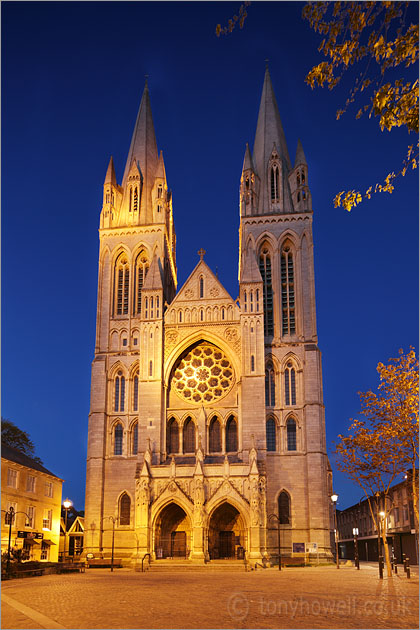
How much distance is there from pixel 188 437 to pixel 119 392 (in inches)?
281

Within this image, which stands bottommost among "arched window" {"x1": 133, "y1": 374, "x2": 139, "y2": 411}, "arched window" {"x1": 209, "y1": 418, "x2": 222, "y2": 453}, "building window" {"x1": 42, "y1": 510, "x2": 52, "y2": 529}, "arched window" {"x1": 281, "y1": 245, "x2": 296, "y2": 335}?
"building window" {"x1": 42, "y1": 510, "x2": 52, "y2": 529}

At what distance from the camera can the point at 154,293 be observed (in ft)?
177

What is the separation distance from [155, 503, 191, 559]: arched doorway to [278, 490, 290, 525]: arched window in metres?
6.90

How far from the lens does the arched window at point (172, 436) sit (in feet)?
171

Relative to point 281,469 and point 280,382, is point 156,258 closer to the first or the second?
point 280,382

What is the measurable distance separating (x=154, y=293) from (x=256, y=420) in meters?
13.3

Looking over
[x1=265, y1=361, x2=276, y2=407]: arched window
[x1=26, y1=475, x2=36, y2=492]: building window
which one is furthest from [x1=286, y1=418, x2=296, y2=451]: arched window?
[x1=26, y1=475, x2=36, y2=492]: building window

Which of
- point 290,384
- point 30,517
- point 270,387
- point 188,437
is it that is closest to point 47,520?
point 30,517

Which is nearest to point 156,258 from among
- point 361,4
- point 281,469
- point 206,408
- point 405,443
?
point 206,408

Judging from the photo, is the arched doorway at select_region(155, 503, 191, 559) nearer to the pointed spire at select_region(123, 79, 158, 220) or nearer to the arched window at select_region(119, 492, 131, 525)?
the arched window at select_region(119, 492, 131, 525)

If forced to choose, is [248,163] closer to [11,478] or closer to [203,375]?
[203,375]

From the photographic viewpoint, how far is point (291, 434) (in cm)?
5159

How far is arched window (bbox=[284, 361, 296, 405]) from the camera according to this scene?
2055 inches

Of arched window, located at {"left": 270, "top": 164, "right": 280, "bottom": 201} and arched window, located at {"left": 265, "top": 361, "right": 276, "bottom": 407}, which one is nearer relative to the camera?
arched window, located at {"left": 265, "top": 361, "right": 276, "bottom": 407}
